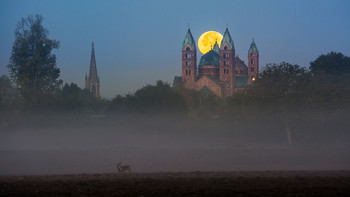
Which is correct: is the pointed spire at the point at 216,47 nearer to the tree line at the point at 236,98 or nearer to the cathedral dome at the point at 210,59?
the cathedral dome at the point at 210,59

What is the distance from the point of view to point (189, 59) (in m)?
140

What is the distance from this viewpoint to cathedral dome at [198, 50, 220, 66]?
142m

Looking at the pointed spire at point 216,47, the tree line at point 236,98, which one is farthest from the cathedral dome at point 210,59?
the tree line at point 236,98

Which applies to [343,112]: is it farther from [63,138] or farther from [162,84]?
[63,138]

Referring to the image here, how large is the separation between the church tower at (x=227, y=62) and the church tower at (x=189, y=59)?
8658 millimetres

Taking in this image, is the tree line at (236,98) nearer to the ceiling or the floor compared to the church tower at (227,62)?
nearer to the floor

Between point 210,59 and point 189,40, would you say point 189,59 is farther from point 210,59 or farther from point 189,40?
point 210,59

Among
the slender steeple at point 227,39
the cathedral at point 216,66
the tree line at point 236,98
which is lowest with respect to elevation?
the tree line at point 236,98

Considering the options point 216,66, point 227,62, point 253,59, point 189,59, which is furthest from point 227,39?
point 253,59

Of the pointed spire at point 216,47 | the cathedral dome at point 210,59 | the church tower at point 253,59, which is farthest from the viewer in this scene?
the pointed spire at point 216,47

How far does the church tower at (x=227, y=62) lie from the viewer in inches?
5453

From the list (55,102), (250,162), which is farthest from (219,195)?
(55,102)

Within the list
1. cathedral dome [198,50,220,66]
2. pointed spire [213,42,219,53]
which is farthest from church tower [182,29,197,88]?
pointed spire [213,42,219,53]

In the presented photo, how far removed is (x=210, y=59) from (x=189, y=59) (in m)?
7.35
